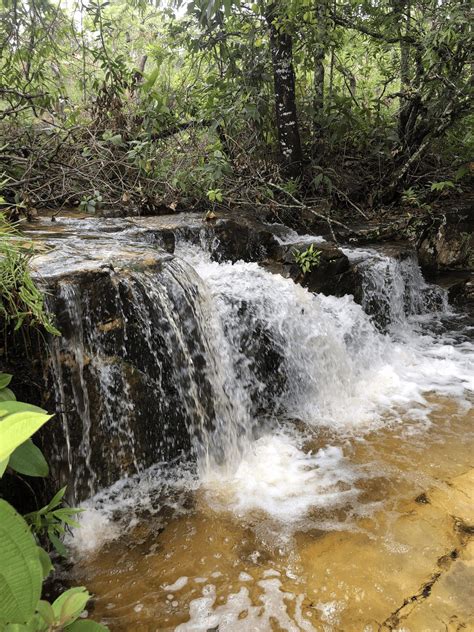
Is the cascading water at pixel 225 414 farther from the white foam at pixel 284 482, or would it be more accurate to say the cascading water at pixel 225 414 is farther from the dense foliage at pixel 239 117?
the dense foliage at pixel 239 117

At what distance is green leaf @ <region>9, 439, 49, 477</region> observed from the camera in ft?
5.87

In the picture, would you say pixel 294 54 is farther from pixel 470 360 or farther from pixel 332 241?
pixel 470 360

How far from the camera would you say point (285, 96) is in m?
6.42

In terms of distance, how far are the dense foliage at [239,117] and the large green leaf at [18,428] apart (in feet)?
16.9

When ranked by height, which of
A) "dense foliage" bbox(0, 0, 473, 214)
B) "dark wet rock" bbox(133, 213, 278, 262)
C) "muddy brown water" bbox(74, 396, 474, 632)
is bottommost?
"muddy brown water" bbox(74, 396, 474, 632)

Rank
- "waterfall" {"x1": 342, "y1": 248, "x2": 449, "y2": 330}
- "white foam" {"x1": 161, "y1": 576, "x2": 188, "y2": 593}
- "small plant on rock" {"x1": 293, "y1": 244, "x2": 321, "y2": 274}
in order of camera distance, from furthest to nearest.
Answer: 1. "waterfall" {"x1": 342, "y1": 248, "x2": 449, "y2": 330}
2. "small plant on rock" {"x1": 293, "y1": 244, "x2": 321, "y2": 274}
3. "white foam" {"x1": 161, "y1": 576, "x2": 188, "y2": 593}

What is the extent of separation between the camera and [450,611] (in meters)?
2.02

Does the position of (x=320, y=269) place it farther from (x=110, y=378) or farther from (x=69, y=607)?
(x=69, y=607)

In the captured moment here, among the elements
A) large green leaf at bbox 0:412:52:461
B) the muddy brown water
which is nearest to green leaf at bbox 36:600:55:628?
large green leaf at bbox 0:412:52:461

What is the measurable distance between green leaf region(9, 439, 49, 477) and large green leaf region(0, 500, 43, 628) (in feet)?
3.07

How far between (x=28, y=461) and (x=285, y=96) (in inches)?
240

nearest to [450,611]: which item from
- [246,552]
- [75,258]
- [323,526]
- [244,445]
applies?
[323,526]

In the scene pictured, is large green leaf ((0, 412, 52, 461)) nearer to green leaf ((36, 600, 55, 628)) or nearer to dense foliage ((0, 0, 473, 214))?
green leaf ((36, 600, 55, 628))

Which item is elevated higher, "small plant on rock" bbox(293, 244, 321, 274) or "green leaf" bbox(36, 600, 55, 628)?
"small plant on rock" bbox(293, 244, 321, 274)
